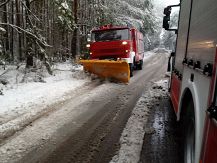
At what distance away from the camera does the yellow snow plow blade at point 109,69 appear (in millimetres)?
11633

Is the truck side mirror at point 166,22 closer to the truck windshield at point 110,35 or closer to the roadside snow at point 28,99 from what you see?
the roadside snow at point 28,99

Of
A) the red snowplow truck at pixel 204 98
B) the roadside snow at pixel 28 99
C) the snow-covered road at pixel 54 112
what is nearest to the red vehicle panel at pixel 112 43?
the roadside snow at pixel 28 99

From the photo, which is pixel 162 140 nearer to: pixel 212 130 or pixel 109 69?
pixel 212 130

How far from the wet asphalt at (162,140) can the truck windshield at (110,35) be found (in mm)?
6574

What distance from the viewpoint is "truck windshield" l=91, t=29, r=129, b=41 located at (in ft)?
42.9

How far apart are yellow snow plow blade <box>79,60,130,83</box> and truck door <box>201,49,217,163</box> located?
9.26 metres

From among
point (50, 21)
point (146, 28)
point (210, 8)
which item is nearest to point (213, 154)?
point (210, 8)

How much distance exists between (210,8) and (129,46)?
10.0m

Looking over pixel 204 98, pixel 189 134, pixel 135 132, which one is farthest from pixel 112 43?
pixel 204 98

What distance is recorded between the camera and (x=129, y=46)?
42.3ft

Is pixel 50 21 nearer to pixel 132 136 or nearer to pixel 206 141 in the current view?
pixel 132 136

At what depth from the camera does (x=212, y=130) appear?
218 cm

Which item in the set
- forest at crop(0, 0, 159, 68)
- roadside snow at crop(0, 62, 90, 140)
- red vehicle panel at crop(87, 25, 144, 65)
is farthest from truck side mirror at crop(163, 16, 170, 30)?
forest at crop(0, 0, 159, 68)

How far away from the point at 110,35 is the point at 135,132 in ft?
27.5
